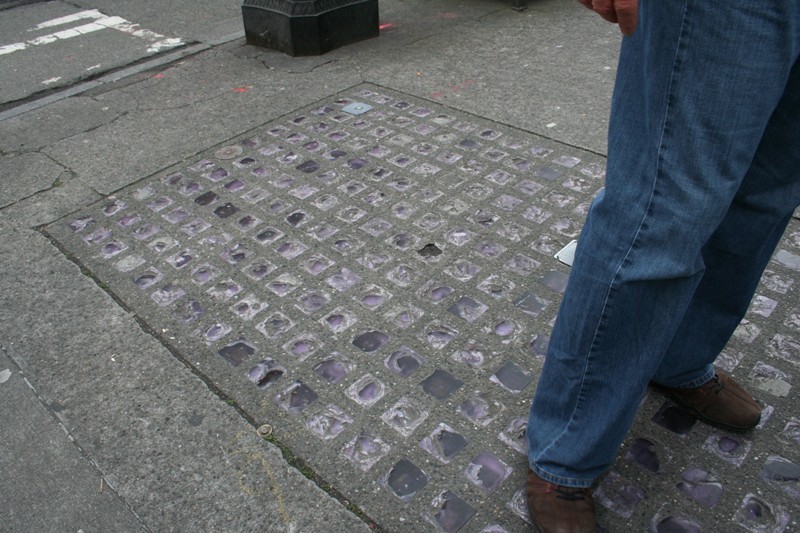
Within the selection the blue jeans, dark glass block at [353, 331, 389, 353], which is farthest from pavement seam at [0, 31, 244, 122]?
the blue jeans

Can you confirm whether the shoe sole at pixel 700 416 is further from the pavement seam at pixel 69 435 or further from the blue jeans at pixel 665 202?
the pavement seam at pixel 69 435

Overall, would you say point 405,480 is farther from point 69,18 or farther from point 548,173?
point 69,18

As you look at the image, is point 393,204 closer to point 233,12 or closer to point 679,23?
point 679,23

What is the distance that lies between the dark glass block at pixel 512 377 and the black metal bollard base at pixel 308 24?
3.51 meters

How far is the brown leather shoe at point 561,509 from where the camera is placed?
5.89 feet

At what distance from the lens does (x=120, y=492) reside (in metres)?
2.02

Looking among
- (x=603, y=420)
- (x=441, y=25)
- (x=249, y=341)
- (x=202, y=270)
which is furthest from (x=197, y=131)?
(x=603, y=420)

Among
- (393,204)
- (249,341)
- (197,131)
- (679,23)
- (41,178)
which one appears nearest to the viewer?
(679,23)

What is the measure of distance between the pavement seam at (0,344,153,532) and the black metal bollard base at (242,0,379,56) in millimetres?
3266

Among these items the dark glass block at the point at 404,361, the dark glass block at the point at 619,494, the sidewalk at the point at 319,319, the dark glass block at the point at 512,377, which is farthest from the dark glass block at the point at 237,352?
the dark glass block at the point at 619,494

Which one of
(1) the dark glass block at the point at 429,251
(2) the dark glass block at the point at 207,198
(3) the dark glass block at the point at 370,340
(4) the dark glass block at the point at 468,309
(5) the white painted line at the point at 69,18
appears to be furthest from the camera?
(5) the white painted line at the point at 69,18

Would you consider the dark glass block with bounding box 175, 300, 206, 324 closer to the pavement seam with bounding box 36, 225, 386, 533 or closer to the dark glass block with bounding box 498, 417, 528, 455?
the pavement seam with bounding box 36, 225, 386, 533

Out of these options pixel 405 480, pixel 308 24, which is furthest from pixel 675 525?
pixel 308 24

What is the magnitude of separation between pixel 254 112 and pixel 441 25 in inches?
85.6
